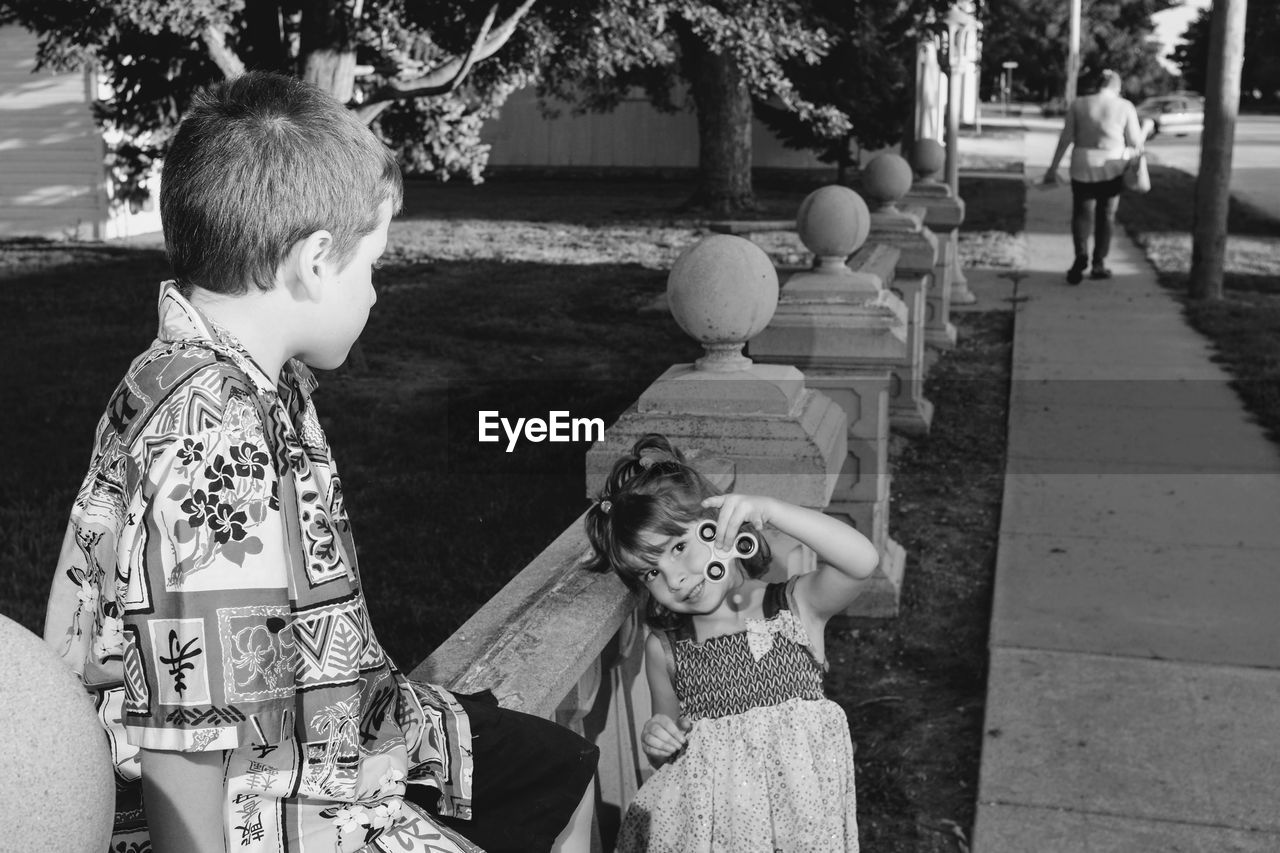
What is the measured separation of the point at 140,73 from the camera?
9805 millimetres

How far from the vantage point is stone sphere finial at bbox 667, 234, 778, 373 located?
12.7 feet

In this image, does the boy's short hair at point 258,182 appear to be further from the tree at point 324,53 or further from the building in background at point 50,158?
the building in background at point 50,158

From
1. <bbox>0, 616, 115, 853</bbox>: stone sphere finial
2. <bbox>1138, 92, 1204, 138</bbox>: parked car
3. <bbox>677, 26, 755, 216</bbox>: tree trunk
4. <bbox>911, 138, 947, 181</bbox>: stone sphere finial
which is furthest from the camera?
<bbox>1138, 92, 1204, 138</bbox>: parked car

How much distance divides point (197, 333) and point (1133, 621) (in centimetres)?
416

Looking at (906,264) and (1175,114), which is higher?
(906,264)

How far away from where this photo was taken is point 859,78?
2228 cm

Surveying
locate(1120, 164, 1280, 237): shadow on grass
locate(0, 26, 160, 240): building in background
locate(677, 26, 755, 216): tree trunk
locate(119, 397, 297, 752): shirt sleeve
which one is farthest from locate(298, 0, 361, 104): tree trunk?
locate(677, 26, 755, 216): tree trunk

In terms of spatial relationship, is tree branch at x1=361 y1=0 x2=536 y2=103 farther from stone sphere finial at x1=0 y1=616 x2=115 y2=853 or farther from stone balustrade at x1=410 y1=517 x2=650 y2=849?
stone sphere finial at x1=0 y1=616 x2=115 y2=853

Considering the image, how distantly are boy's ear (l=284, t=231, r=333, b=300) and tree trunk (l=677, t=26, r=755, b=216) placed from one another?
787 inches

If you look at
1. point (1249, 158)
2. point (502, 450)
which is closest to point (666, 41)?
point (502, 450)

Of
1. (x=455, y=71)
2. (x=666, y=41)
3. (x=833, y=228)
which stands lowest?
(x=833, y=228)

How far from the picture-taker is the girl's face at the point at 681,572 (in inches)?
106

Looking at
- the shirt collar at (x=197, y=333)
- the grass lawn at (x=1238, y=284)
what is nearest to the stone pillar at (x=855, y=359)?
the grass lawn at (x=1238, y=284)

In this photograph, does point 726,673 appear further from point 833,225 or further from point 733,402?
point 833,225
